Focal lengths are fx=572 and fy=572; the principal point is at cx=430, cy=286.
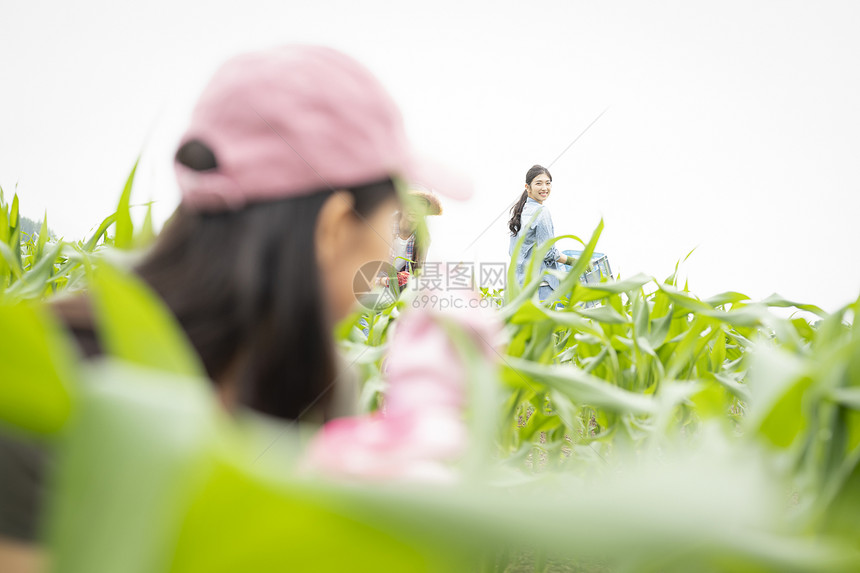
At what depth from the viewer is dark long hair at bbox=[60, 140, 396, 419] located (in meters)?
0.50

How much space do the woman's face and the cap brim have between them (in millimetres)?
2110

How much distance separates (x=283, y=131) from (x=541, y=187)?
2292 mm

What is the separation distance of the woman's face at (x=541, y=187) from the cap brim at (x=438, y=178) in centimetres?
211

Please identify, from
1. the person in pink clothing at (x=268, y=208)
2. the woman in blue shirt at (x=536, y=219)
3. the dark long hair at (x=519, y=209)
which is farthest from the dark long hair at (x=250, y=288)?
the dark long hair at (x=519, y=209)

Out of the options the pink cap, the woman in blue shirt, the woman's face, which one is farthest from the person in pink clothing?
the woman's face

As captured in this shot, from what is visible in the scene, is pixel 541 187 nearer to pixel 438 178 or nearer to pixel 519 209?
pixel 519 209

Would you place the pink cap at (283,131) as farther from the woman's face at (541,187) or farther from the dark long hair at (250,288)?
the woman's face at (541,187)

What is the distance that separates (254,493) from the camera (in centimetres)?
13

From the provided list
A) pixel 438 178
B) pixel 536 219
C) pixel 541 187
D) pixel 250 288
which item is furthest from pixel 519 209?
pixel 250 288

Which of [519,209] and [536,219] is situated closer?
[536,219]

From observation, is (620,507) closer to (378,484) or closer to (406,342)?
(378,484)

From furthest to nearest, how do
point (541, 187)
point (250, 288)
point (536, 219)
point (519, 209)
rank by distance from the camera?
point (519, 209) → point (541, 187) → point (536, 219) → point (250, 288)

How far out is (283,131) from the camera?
0.51 meters

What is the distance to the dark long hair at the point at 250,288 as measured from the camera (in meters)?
0.50
